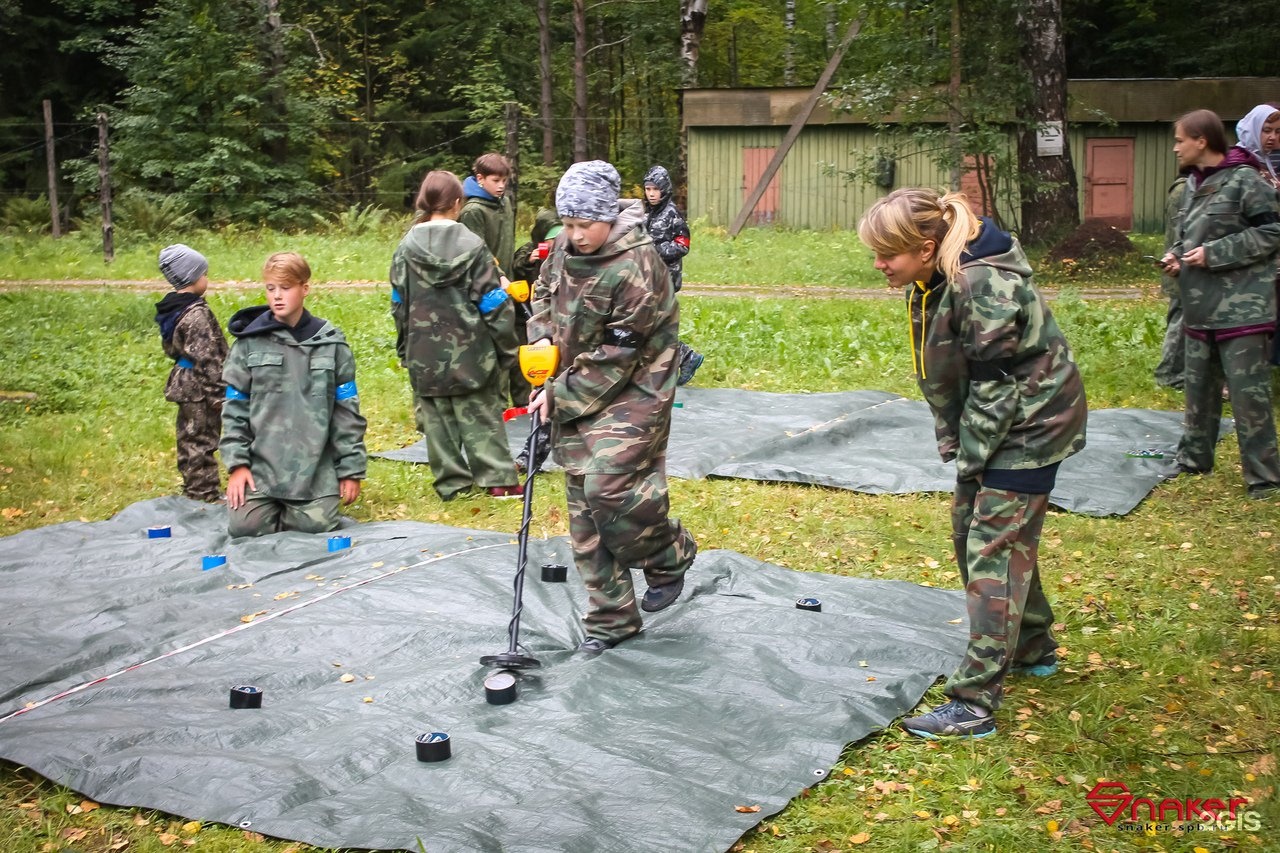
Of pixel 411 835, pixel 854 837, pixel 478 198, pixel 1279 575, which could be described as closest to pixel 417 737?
pixel 411 835

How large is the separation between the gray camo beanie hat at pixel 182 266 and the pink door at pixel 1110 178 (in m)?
21.8

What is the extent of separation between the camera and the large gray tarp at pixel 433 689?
3762mm

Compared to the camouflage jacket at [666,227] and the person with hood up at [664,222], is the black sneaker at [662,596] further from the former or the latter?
the camouflage jacket at [666,227]

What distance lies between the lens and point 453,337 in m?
7.71

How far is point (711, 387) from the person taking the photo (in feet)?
37.8

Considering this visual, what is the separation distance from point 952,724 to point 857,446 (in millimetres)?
4762

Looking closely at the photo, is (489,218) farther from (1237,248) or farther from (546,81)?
(546,81)

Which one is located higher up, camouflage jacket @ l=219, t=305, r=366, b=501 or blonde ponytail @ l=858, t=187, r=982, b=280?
blonde ponytail @ l=858, t=187, r=982, b=280

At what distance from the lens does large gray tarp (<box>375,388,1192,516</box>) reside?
7.79m

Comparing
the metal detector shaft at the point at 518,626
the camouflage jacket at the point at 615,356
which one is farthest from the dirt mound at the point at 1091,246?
the metal detector shaft at the point at 518,626

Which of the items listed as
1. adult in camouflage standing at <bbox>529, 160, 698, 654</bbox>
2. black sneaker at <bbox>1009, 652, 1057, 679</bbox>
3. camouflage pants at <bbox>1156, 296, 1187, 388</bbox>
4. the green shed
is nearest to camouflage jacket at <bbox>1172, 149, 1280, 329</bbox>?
camouflage pants at <bbox>1156, 296, 1187, 388</bbox>

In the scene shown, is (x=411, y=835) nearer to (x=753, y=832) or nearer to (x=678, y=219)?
(x=753, y=832)

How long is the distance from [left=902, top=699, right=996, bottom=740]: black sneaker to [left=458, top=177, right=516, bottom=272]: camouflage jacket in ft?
18.4

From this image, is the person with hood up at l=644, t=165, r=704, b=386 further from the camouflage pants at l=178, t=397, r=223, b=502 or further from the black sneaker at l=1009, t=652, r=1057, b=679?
the black sneaker at l=1009, t=652, r=1057, b=679
